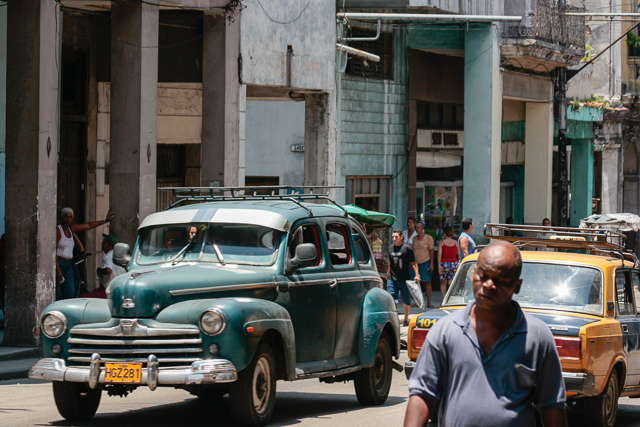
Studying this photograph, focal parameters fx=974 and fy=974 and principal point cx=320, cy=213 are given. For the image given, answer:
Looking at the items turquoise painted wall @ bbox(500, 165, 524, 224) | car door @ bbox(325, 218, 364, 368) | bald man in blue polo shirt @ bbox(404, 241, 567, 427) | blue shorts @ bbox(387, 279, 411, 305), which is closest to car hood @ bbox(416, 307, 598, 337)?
car door @ bbox(325, 218, 364, 368)

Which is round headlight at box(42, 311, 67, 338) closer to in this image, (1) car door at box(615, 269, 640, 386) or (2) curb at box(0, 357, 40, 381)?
(2) curb at box(0, 357, 40, 381)

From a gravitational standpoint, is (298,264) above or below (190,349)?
above

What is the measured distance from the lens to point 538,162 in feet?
94.5

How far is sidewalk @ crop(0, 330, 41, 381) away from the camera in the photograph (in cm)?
1180

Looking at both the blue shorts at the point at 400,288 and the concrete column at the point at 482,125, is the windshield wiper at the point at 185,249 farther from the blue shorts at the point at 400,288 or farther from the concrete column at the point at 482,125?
the concrete column at the point at 482,125

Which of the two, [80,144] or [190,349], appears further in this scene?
[80,144]

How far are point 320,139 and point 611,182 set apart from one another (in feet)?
61.3

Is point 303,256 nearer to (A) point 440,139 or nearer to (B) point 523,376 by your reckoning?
(B) point 523,376

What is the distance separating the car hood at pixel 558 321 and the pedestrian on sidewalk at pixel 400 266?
329 inches

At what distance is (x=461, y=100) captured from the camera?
1089 inches

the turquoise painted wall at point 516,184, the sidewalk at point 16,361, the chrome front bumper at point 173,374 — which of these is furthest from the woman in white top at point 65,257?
the turquoise painted wall at point 516,184

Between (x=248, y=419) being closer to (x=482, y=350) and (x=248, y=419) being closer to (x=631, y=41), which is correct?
(x=482, y=350)

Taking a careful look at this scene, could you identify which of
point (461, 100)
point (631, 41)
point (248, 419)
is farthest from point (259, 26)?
point (631, 41)

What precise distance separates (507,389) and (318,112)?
18127 millimetres
